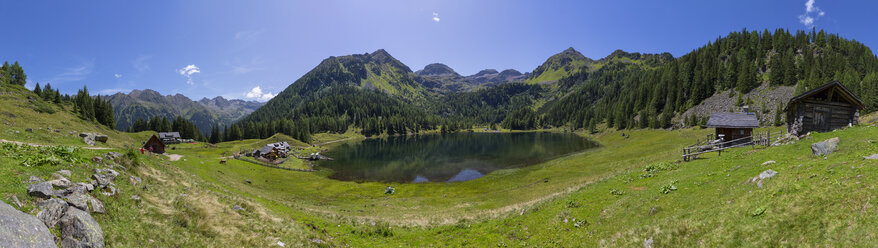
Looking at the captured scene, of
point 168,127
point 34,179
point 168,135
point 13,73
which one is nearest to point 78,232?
point 34,179

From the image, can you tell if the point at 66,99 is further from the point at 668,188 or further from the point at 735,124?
the point at 735,124

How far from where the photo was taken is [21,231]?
8.53m

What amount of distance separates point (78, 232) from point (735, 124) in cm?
7156

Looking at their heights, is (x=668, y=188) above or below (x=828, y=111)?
below

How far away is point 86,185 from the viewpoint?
1391 centimetres

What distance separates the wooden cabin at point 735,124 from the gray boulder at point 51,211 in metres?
68.6

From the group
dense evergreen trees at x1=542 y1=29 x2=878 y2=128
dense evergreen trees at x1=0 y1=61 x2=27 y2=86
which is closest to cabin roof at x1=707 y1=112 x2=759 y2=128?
dense evergreen trees at x1=542 y1=29 x2=878 y2=128

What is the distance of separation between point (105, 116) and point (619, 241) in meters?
184

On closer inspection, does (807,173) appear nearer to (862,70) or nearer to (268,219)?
(268,219)

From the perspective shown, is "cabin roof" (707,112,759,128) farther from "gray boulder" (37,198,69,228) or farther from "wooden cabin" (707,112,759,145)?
"gray boulder" (37,198,69,228)

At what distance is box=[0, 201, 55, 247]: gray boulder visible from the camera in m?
7.98

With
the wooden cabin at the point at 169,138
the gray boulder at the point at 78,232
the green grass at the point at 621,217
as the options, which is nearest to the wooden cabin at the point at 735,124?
the green grass at the point at 621,217

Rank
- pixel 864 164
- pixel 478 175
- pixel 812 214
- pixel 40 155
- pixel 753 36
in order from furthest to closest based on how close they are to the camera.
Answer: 1. pixel 753 36
2. pixel 478 175
3. pixel 40 155
4. pixel 864 164
5. pixel 812 214

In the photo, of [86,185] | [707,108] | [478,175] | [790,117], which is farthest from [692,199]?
[707,108]
